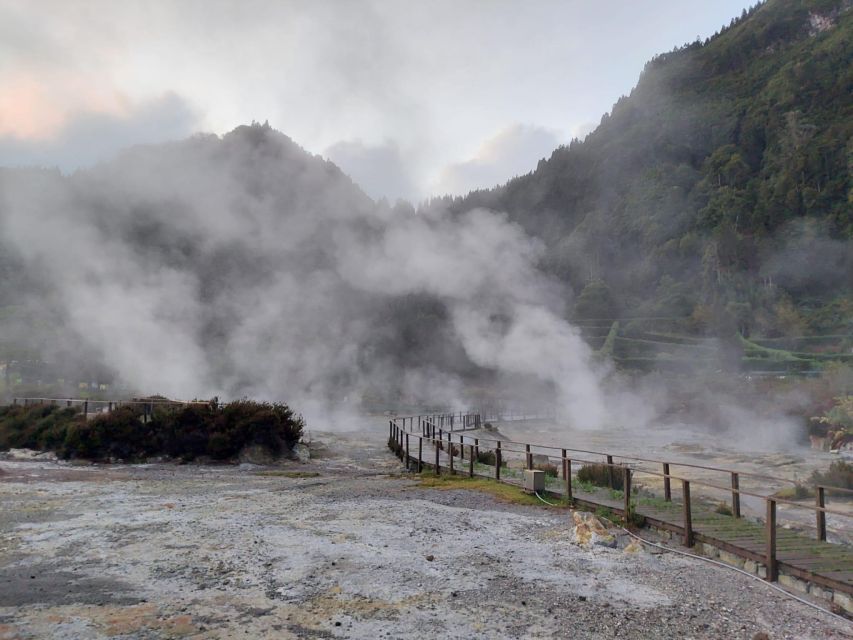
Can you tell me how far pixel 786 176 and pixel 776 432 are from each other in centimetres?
6378

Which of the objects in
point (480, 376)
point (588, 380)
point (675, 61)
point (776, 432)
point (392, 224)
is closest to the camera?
point (776, 432)

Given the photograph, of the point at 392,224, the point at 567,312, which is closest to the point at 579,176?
the point at 567,312

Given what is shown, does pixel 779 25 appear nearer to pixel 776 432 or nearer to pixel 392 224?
pixel 392 224

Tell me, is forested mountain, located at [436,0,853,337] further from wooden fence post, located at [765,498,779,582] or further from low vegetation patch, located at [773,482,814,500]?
wooden fence post, located at [765,498,779,582]

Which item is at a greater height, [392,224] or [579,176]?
[579,176]

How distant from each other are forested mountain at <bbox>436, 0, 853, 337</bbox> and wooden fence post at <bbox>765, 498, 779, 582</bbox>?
5726 centimetres

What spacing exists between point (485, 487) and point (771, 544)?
5.64 metres

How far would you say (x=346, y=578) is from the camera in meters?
5.41

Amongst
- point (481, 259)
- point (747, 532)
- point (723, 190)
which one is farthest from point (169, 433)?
point (723, 190)

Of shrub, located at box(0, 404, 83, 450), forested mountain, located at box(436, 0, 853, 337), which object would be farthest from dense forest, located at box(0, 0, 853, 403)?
shrub, located at box(0, 404, 83, 450)

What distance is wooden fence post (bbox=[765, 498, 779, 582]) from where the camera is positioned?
5.68m

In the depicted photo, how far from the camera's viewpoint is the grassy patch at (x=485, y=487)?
9619 millimetres

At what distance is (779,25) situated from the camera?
4451 inches

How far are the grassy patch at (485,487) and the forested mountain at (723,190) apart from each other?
52851 millimetres
